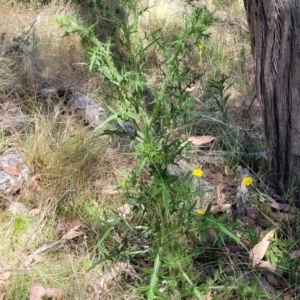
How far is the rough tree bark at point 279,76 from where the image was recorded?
2605mm

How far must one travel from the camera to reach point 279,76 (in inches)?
108

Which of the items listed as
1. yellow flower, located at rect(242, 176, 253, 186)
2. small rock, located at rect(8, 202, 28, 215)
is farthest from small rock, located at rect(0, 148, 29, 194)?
yellow flower, located at rect(242, 176, 253, 186)

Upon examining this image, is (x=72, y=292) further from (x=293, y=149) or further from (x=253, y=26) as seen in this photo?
(x=253, y=26)

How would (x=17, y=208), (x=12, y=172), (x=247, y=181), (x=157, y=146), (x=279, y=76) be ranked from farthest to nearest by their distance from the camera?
(x=12, y=172), (x=17, y=208), (x=247, y=181), (x=279, y=76), (x=157, y=146)

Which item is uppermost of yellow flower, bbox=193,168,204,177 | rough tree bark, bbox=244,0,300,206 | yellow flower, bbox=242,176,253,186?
rough tree bark, bbox=244,0,300,206

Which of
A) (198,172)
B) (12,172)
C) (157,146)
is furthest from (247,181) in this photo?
(12,172)

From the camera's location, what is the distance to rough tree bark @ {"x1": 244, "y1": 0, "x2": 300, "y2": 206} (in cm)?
261

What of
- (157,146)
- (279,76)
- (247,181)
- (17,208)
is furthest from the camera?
(17,208)

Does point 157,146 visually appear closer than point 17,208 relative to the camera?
Yes

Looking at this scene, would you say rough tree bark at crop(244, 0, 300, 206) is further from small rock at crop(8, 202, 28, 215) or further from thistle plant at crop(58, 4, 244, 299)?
small rock at crop(8, 202, 28, 215)

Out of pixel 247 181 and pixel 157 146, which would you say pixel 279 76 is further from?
pixel 157 146

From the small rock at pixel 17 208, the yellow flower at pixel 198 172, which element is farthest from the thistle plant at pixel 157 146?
the small rock at pixel 17 208

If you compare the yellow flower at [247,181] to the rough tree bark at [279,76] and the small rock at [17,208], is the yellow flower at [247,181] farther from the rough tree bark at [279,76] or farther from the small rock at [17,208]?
the small rock at [17,208]

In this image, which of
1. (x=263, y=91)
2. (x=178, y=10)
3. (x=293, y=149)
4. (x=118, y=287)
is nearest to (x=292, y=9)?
(x=263, y=91)
